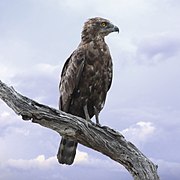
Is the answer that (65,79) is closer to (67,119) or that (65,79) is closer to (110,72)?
(110,72)

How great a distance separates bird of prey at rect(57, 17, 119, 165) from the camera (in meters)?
8.06

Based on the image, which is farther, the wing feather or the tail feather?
the tail feather

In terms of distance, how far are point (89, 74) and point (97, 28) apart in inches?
35.2

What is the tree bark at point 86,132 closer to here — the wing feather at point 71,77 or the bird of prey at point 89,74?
the bird of prey at point 89,74

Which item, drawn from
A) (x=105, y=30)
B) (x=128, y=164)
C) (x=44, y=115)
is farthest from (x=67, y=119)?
(x=105, y=30)

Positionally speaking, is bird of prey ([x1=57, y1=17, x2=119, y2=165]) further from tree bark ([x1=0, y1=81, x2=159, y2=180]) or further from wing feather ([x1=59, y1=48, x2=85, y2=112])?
tree bark ([x1=0, y1=81, x2=159, y2=180])

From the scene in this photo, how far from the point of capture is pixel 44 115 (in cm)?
651

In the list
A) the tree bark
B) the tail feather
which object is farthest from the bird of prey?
the tree bark

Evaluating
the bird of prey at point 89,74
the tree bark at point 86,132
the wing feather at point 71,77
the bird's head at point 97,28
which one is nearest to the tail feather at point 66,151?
the bird of prey at point 89,74

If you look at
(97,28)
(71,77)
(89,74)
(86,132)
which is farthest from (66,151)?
(97,28)

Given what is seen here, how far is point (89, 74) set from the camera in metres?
8.05

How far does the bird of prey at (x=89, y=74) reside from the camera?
8062 mm

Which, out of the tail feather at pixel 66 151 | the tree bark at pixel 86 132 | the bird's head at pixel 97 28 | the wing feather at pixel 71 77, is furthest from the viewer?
the tail feather at pixel 66 151

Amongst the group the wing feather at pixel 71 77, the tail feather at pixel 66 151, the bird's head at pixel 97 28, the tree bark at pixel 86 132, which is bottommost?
the tree bark at pixel 86 132
